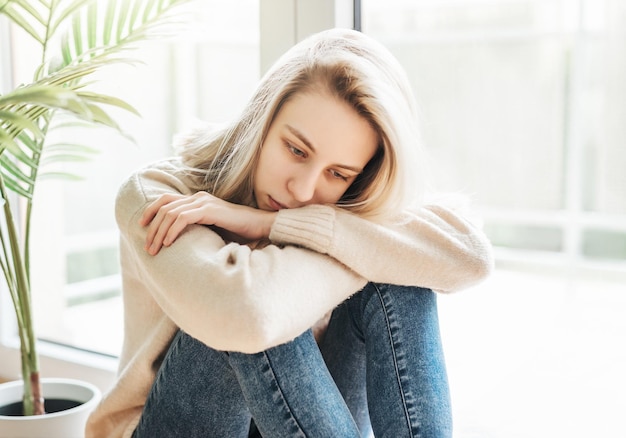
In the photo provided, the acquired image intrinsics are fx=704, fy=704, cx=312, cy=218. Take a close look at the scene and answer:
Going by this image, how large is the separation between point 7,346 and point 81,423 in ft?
2.35

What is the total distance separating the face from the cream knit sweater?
0.06 meters

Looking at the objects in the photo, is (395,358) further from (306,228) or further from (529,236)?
(529,236)

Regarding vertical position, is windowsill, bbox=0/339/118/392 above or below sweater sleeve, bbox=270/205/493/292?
below

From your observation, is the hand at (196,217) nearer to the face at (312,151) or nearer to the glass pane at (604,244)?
the face at (312,151)

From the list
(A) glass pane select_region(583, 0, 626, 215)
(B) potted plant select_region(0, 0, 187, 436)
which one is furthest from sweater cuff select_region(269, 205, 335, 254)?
(A) glass pane select_region(583, 0, 626, 215)

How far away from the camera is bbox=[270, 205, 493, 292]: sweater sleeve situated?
1.04 metres

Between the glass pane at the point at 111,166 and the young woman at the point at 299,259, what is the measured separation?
83 centimetres

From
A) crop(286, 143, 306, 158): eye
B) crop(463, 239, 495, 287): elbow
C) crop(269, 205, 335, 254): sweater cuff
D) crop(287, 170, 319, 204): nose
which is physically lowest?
crop(463, 239, 495, 287): elbow

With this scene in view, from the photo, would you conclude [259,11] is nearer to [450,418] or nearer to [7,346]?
[450,418]

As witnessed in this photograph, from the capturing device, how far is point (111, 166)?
7.70ft

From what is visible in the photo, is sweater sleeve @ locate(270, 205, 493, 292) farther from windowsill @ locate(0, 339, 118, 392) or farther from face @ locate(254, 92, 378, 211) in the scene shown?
windowsill @ locate(0, 339, 118, 392)

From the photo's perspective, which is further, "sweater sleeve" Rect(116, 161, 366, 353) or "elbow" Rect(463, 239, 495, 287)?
"elbow" Rect(463, 239, 495, 287)

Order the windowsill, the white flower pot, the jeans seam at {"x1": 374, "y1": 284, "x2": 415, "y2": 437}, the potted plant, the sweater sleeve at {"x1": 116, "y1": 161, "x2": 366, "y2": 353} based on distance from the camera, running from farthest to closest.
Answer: the windowsill
the white flower pot
the potted plant
the jeans seam at {"x1": 374, "y1": 284, "x2": 415, "y2": 437}
the sweater sleeve at {"x1": 116, "y1": 161, "x2": 366, "y2": 353}

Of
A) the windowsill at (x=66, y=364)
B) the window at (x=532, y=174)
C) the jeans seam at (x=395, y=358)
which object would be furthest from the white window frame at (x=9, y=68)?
the jeans seam at (x=395, y=358)
